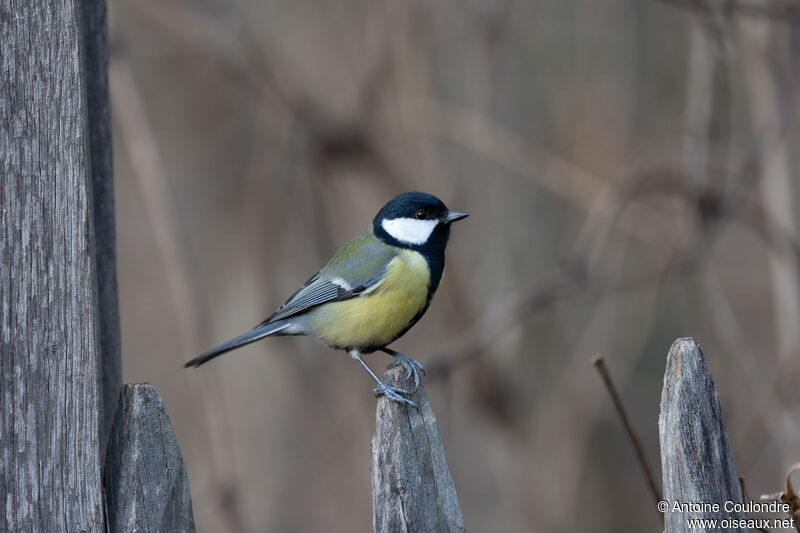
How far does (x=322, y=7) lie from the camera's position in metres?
4.25

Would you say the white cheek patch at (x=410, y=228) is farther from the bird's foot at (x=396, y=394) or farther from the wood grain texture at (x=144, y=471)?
the wood grain texture at (x=144, y=471)

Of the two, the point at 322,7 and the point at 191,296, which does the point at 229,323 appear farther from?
the point at 322,7

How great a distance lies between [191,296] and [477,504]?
70.1 inches

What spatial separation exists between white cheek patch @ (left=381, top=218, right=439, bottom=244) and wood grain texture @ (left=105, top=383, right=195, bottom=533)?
5.12 feet

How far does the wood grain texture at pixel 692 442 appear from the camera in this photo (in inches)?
58.4

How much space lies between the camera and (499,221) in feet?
13.8

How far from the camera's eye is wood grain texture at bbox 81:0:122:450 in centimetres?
179

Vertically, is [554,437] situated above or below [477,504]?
above

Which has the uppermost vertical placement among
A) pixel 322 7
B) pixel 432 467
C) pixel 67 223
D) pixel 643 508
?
pixel 322 7

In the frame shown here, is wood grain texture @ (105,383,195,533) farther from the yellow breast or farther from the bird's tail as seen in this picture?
the yellow breast

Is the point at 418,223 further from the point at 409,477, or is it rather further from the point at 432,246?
the point at 409,477

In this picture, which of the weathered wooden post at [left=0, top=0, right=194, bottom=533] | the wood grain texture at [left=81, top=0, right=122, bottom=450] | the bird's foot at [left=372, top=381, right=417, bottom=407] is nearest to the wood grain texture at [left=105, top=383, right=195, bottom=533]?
the weathered wooden post at [left=0, top=0, right=194, bottom=533]

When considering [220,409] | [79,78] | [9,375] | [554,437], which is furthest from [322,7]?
[9,375]

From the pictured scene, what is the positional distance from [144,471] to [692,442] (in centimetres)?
99
